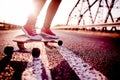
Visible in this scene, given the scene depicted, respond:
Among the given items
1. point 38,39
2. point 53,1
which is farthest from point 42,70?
point 53,1

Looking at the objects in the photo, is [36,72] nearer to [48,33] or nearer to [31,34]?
[31,34]

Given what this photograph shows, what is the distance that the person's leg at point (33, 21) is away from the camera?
12.1 ft

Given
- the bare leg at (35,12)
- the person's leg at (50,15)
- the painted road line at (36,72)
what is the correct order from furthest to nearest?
the person's leg at (50,15), the bare leg at (35,12), the painted road line at (36,72)

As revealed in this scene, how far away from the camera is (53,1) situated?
4.37 meters

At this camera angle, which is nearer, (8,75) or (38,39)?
(8,75)

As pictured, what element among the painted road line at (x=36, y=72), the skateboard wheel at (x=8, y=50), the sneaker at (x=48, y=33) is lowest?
the painted road line at (x=36, y=72)

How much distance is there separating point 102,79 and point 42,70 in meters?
0.62

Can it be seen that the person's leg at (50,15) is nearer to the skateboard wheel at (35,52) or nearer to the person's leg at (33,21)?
the person's leg at (33,21)

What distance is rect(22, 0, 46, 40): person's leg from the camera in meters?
3.68

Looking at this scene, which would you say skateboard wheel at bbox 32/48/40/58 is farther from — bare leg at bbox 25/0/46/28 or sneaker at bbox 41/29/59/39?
sneaker at bbox 41/29/59/39

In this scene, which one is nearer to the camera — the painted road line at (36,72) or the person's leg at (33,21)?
the painted road line at (36,72)

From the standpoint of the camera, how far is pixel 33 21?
3.86m

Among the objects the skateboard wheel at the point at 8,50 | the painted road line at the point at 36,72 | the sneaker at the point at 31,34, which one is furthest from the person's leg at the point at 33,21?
the painted road line at the point at 36,72

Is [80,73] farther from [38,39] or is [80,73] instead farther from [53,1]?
[53,1]
